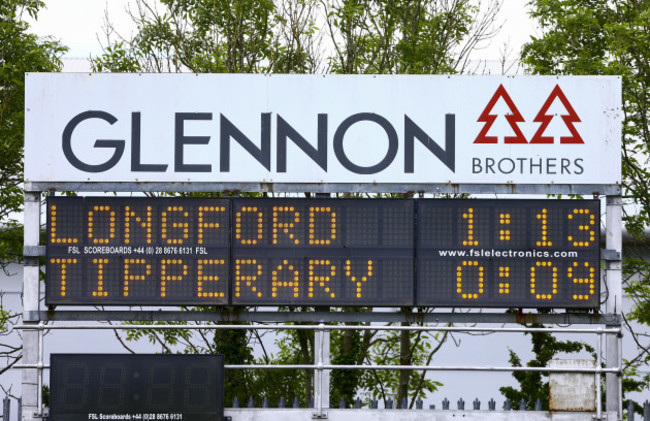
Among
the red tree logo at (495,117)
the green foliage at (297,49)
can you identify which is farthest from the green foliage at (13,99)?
the red tree logo at (495,117)

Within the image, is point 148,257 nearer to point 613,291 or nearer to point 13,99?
point 613,291

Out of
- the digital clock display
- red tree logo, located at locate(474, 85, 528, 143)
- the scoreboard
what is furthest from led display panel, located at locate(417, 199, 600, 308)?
the digital clock display

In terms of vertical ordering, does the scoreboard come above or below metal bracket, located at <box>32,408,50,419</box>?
above

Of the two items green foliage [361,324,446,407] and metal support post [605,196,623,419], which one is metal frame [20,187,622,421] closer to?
metal support post [605,196,623,419]

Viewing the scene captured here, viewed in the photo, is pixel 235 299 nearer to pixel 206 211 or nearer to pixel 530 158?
pixel 206 211

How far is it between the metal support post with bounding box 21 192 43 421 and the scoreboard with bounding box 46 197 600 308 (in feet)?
2.06

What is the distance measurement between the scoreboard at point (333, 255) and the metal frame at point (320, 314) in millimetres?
449

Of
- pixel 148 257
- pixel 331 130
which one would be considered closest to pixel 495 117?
pixel 331 130

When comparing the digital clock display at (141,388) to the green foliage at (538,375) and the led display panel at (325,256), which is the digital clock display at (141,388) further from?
the green foliage at (538,375)

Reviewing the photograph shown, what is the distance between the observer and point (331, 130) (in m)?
13.3

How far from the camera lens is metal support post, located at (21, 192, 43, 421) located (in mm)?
12781

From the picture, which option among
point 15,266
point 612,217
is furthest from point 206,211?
point 15,266

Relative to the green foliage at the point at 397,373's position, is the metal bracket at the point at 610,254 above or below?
above

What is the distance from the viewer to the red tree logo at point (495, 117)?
43.6ft
